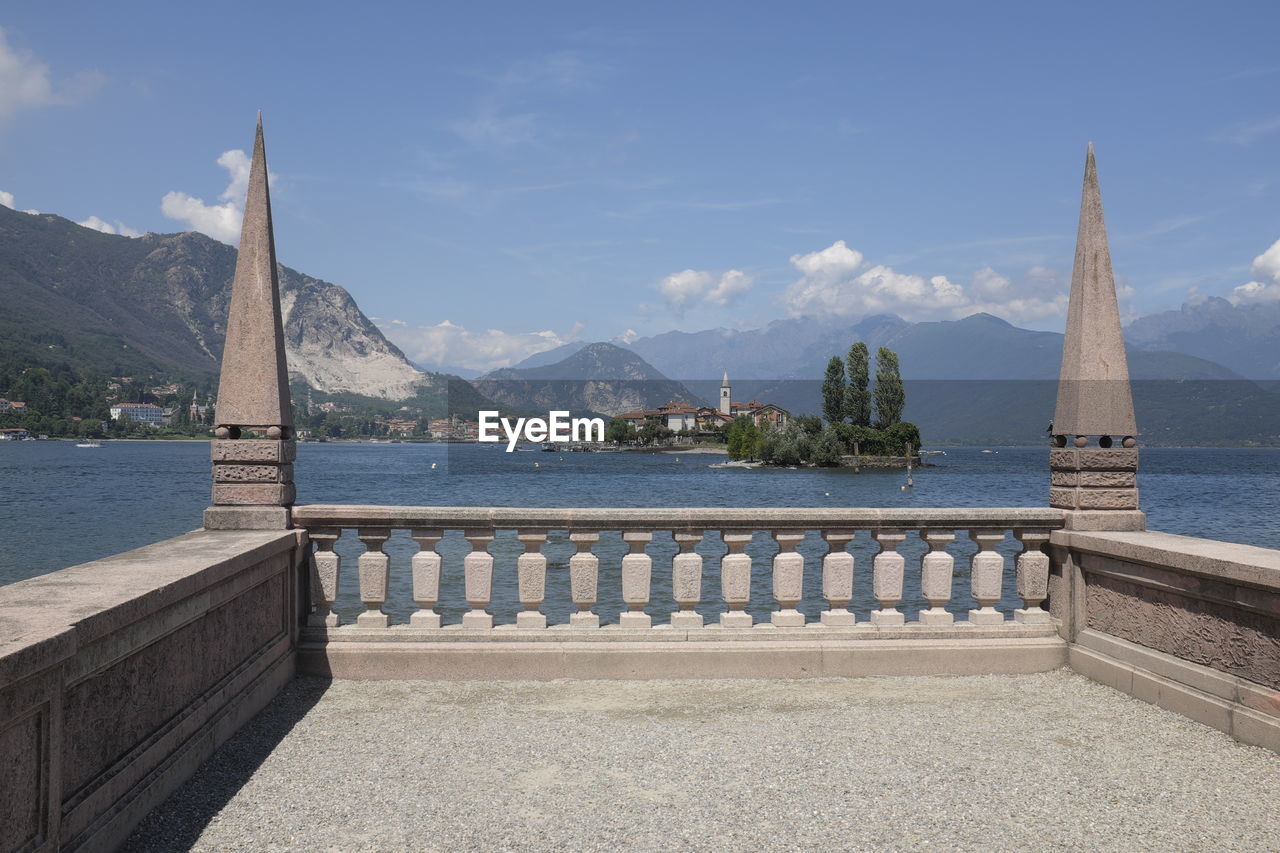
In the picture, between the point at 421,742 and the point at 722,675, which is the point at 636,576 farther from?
the point at 421,742

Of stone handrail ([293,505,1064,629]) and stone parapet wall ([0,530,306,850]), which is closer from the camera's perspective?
stone parapet wall ([0,530,306,850])

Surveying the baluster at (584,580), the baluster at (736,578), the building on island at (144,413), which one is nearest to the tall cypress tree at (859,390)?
the baluster at (736,578)

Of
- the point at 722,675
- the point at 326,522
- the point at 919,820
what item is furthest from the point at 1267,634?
the point at 326,522

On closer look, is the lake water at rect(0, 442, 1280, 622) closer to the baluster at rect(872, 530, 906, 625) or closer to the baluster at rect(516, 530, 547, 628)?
the baluster at rect(516, 530, 547, 628)

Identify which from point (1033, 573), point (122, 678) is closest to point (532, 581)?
point (122, 678)

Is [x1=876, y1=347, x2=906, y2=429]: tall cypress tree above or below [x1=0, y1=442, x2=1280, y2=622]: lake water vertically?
above

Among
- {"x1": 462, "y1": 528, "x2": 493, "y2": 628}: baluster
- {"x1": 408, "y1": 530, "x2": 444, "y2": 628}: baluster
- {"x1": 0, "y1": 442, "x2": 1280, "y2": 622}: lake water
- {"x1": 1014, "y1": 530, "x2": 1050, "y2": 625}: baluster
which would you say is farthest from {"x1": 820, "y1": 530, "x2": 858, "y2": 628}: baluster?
{"x1": 0, "y1": 442, "x2": 1280, "y2": 622}: lake water
